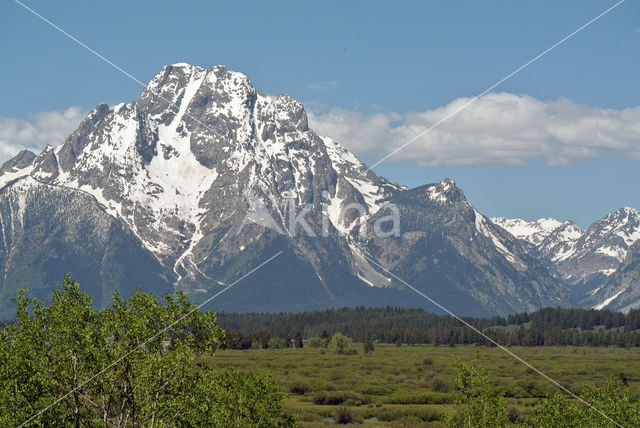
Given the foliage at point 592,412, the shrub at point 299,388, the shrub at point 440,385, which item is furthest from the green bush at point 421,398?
the foliage at point 592,412

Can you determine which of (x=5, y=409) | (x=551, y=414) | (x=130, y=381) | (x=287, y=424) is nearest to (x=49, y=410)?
(x=5, y=409)

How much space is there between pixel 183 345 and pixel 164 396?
380 centimetres

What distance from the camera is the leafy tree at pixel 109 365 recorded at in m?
55.2

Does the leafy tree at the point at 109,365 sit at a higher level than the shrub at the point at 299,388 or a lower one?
higher

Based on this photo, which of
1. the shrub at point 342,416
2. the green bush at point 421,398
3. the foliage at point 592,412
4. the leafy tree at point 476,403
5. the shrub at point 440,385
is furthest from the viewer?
the shrub at point 440,385

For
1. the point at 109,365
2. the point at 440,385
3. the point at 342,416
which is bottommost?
the point at 342,416

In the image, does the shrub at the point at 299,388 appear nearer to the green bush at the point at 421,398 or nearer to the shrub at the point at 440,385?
the green bush at the point at 421,398

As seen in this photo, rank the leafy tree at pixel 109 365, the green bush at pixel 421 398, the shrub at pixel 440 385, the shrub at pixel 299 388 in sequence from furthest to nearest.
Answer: the shrub at pixel 299 388 → the shrub at pixel 440 385 → the green bush at pixel 421 398 → the leafy tree at pixel 109 365

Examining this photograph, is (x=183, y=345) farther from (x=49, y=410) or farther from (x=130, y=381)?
(x=49, y=410)

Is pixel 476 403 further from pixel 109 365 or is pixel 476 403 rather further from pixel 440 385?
pixel 440 385

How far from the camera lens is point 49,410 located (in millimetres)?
57000

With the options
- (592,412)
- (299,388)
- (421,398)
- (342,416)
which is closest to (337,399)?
(421,398)

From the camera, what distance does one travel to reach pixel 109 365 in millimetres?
55500

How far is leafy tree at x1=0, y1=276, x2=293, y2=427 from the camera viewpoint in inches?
2174
